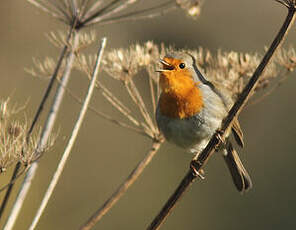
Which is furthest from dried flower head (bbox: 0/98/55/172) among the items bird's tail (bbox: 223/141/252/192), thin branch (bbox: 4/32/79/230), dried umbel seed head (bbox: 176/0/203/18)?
bird's tail (bbox: 223/141/252/192)

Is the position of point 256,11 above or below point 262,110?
above

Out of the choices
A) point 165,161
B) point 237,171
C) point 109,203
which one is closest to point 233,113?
point 109,203

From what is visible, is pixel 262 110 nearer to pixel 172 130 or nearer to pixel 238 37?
pixel 238 37

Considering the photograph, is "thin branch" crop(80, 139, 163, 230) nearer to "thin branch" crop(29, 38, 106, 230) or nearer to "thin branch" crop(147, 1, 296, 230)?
"thin branch" crop(29, 38, 106, 230)

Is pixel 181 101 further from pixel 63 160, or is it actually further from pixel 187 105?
pixel 63 160

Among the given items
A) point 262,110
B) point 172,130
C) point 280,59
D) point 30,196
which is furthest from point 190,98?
point 262,110
